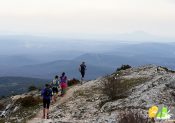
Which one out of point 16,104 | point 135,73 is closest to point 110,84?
point 16,104

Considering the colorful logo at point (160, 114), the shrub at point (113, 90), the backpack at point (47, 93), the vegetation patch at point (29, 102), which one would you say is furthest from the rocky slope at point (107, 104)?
the colorful logo at point (160, 114)

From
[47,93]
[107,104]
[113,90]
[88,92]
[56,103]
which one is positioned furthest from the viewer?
[88,92]

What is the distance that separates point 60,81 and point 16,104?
4.27 m

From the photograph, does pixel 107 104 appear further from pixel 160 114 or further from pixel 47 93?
pixel 160 114

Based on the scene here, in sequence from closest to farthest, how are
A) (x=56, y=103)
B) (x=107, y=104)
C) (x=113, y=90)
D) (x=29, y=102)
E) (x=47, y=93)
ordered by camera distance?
(x=47, y=93)
(x=107, y=104)
(x=113, y=90)
(x=56, y=103)
(x=29, y=102)

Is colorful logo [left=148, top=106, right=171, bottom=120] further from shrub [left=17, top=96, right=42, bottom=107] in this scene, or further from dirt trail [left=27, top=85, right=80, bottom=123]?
shrub [left=17, top=96, right=42, bottom=107]

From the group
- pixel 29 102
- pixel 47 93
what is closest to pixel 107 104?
pixel 47 93

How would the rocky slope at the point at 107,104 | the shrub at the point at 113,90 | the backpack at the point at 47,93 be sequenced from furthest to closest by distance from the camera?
the shrub at the point at 113,90 < the backpack at the point at 47,93 < the rocky slope at the point at 107,104

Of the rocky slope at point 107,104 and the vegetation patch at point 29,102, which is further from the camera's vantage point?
the vegetation patch at point 29,102

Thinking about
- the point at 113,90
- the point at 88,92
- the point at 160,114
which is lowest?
the point at 88,92

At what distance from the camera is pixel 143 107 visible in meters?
22.6

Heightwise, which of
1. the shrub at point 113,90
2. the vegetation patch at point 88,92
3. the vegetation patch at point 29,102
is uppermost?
the shrub at point 113,90

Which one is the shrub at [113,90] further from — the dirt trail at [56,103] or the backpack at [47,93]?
the backpack at [47,93]

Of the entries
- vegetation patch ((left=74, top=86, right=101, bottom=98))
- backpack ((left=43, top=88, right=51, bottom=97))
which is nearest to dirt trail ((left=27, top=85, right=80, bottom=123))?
vegetation patch ((left=74, top=86, right=101, bottom=98))
